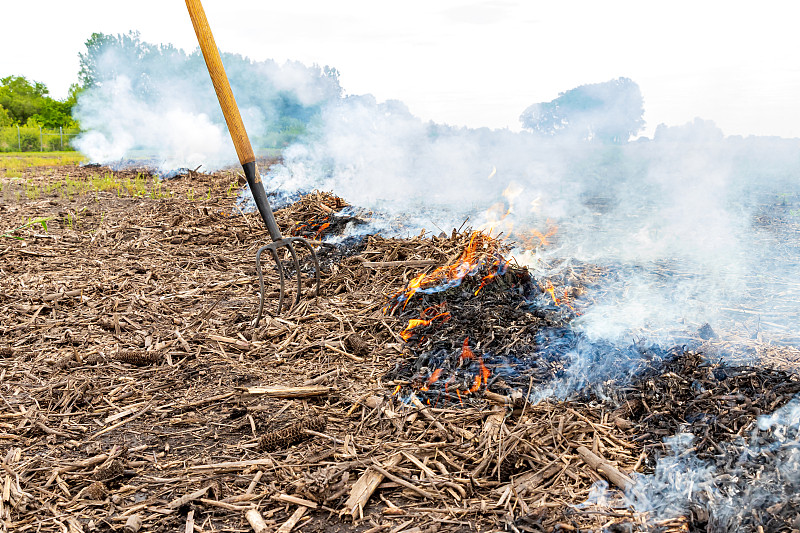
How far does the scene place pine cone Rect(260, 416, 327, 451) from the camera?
11.1 feet

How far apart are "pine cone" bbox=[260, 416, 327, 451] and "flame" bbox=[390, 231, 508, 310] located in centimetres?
185

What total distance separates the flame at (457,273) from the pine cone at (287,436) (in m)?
1.85

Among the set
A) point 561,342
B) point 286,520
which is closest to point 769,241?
point 561,342

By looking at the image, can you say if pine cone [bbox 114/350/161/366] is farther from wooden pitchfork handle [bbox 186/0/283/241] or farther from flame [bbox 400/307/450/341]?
flame [bbox 400/307/450/341]

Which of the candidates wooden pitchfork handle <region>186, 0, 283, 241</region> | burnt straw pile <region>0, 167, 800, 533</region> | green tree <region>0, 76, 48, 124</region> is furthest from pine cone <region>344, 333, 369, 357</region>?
green tree <region>0, 76, 48, 124</region>

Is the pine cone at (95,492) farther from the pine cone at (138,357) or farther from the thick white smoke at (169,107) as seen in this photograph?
the thick white smoke at (169,107)

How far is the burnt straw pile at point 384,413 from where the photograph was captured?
→ 277 cm

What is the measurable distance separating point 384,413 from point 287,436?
0.65 meters

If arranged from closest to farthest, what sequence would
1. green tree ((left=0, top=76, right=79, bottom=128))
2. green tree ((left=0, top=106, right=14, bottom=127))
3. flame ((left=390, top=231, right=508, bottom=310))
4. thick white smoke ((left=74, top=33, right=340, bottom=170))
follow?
flame ((left=390, top=231, right=508, bottom=310))
thick white smoke ((left=74, top=33, right=340, bottom=170))
green tree ((left=0, top=106, right=14, bottom=127))
green tree ((left=0, top=76, right=79, bottom=128))

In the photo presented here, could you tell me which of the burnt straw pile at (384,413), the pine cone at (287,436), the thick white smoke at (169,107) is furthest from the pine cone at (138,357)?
the thick white smoke at (169,107)

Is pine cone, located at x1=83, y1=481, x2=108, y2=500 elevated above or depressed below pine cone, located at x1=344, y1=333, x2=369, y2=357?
below

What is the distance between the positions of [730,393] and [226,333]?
403 cm

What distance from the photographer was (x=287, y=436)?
3.41 metres

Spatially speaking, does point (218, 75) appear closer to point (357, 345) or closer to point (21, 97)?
point (357, 345)
